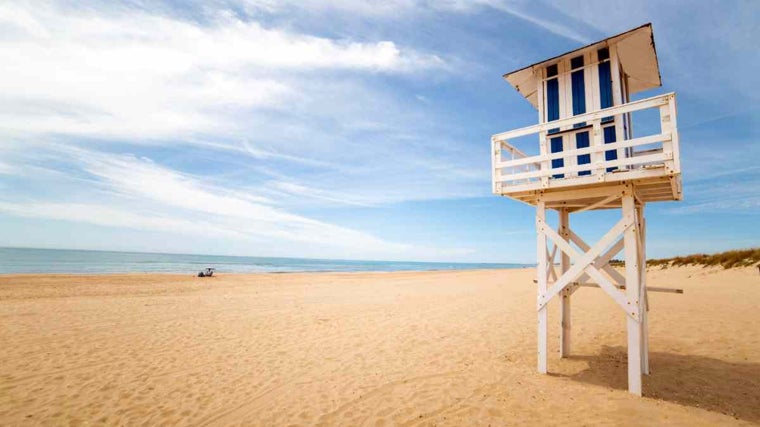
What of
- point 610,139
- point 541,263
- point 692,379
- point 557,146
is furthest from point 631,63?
point 692,379

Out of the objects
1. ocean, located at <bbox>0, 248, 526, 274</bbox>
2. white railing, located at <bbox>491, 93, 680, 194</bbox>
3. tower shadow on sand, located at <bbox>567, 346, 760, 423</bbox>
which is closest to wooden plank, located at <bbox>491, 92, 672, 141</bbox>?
white railing, located at <bbox>491, 93, 680, 194</bbox>

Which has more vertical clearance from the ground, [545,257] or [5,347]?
[545,257]

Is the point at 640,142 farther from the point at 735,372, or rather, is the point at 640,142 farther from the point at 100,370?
the point at 100,370

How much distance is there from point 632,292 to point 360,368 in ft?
20.0

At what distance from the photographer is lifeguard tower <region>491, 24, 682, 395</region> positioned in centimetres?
657

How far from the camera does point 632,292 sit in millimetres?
6695

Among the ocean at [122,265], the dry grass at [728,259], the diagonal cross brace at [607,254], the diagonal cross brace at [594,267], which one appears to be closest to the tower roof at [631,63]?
the diagonal cross brace at [594,267]

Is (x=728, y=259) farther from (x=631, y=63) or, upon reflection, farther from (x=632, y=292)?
(x=632, y=292)

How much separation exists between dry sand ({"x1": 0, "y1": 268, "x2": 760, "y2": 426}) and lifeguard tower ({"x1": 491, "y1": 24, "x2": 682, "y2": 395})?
1.12 metres

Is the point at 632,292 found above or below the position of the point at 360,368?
above

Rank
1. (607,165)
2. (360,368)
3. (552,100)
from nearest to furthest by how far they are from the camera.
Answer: (607,165)
(360,368)
(552,100)

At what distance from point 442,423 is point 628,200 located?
553cm

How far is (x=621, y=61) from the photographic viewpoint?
841 centimetres

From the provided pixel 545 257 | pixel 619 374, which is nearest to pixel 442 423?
pixel 545 257
